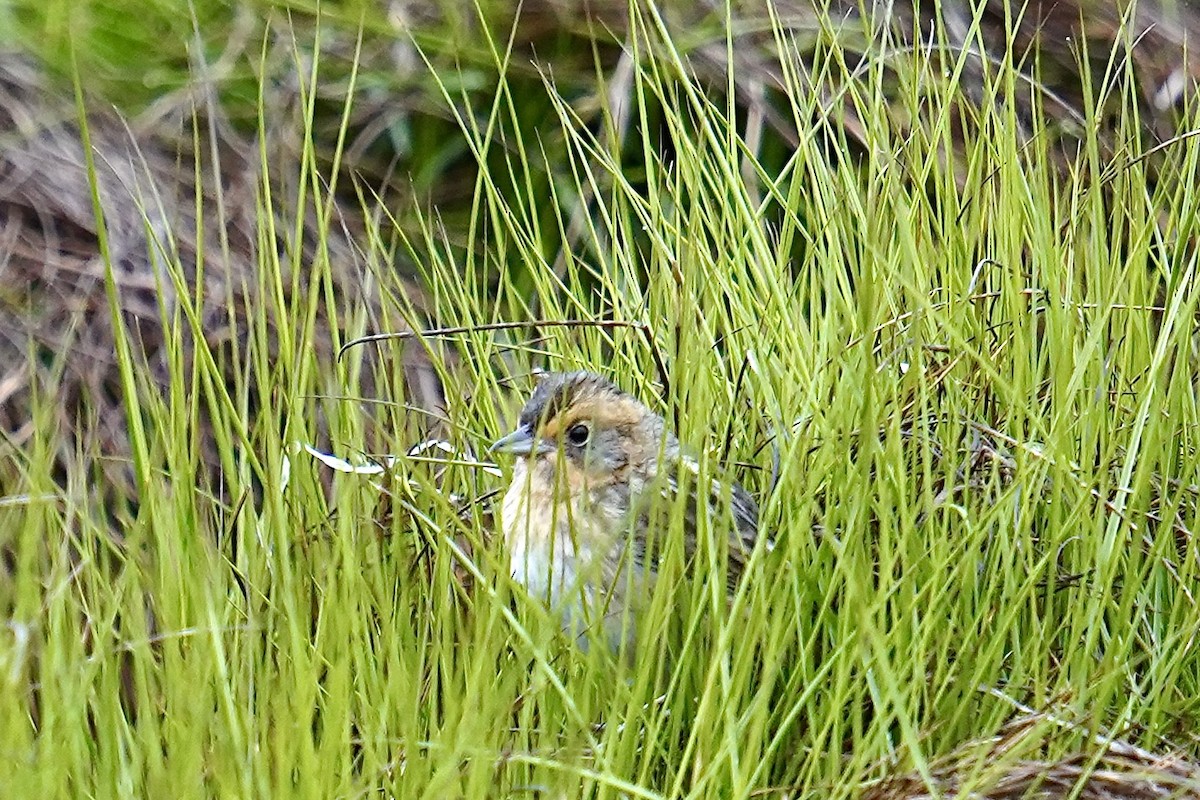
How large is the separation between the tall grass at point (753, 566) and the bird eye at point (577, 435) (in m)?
0.12

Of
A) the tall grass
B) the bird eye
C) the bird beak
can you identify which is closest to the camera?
the tall grass

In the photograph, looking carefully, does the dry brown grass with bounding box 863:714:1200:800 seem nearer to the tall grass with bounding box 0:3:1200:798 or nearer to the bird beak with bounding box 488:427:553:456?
the tall grass with bounding box 0:3:1200:798

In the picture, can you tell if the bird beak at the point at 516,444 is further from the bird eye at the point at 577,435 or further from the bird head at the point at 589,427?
the bird eye at the point at 577,435

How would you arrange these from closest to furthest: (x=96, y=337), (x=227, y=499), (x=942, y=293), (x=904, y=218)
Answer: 1. (x=904, y=218)
2. (x=942, y=293)
3. (x=227, y=499)
4. (x=96, y=337)

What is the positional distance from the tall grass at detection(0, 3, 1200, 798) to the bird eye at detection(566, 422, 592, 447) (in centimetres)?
12

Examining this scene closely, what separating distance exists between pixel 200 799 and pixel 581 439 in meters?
1.26

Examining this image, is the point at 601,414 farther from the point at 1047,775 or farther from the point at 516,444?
the point at 1047,775

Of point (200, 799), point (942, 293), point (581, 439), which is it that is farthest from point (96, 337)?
point (200, 799)

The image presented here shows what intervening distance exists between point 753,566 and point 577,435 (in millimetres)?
943

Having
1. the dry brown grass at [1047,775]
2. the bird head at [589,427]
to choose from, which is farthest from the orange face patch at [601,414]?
the dry brown grass at [1047,775]

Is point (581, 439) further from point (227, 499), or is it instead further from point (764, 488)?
point (227, 499)

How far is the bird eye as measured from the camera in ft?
9.93

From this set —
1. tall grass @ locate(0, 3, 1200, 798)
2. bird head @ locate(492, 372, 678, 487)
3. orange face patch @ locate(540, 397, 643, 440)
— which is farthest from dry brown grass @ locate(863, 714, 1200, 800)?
orange face patch @ locate(540, 397, 643, 440)

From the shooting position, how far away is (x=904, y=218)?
99.3 inches
